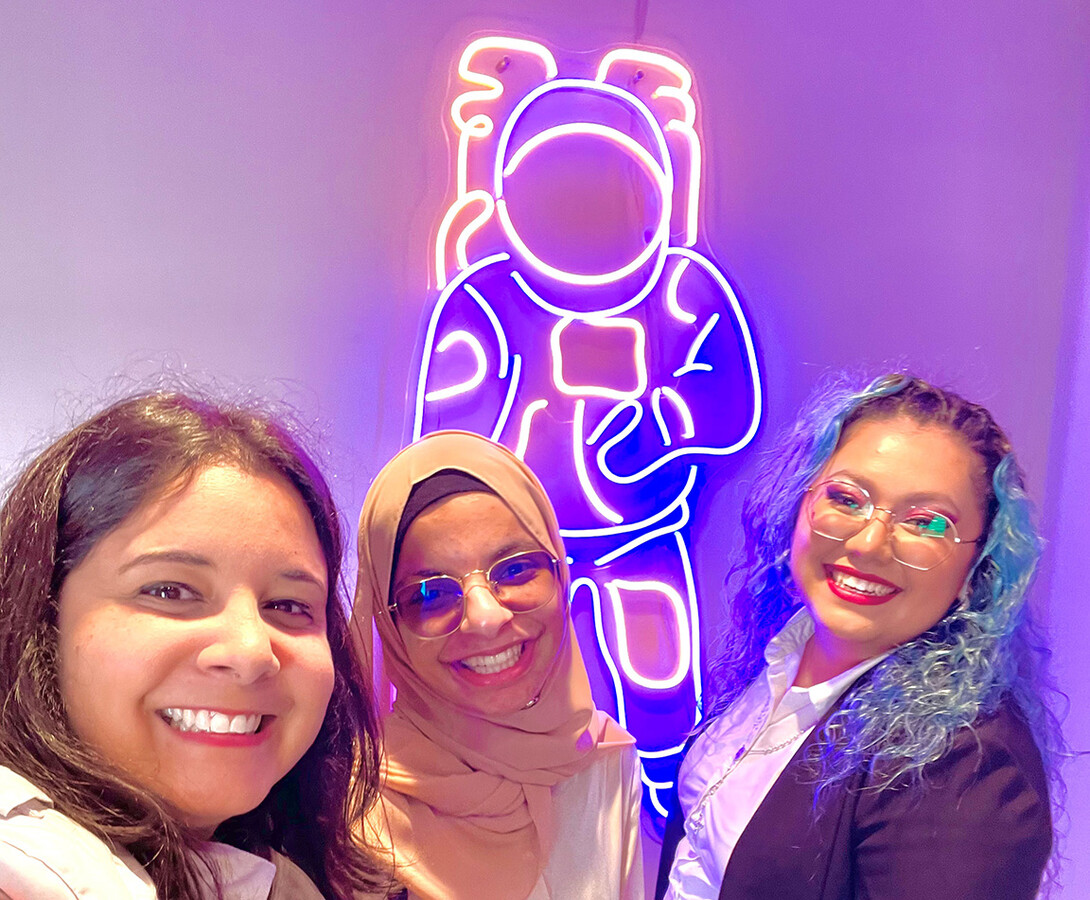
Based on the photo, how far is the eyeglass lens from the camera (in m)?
1.79

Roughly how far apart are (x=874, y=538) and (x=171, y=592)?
1.32 meters

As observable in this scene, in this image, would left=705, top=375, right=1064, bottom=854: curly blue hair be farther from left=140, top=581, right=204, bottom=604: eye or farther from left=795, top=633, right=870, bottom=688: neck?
left=140, top=581, right=204, bottom=604: eye

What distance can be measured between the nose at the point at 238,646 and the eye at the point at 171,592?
0.04 m

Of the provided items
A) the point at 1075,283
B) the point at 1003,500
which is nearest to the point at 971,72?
the point at 1075,283

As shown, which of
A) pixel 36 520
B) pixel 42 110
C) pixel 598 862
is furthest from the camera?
pixel 42 110

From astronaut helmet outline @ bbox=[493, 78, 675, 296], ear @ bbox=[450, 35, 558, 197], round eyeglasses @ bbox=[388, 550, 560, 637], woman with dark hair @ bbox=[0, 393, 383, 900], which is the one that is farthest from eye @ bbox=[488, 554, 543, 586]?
ear @ bbox=[450, 35, 558, 197]

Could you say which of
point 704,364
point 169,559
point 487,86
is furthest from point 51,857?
point 487,86

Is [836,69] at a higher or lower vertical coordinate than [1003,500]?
higher

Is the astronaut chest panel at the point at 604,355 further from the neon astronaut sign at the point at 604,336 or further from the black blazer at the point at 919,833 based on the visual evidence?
the black blazer at the point at 919,833

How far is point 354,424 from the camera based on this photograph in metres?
2.51

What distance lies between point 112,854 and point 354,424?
1.63 m

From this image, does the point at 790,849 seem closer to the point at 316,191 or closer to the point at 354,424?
the point at 354,424

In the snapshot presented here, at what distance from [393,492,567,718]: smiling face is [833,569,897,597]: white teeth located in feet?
1.99

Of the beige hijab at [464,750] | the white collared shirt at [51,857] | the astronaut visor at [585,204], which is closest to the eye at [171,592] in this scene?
the white collared shirt at [51,857]
